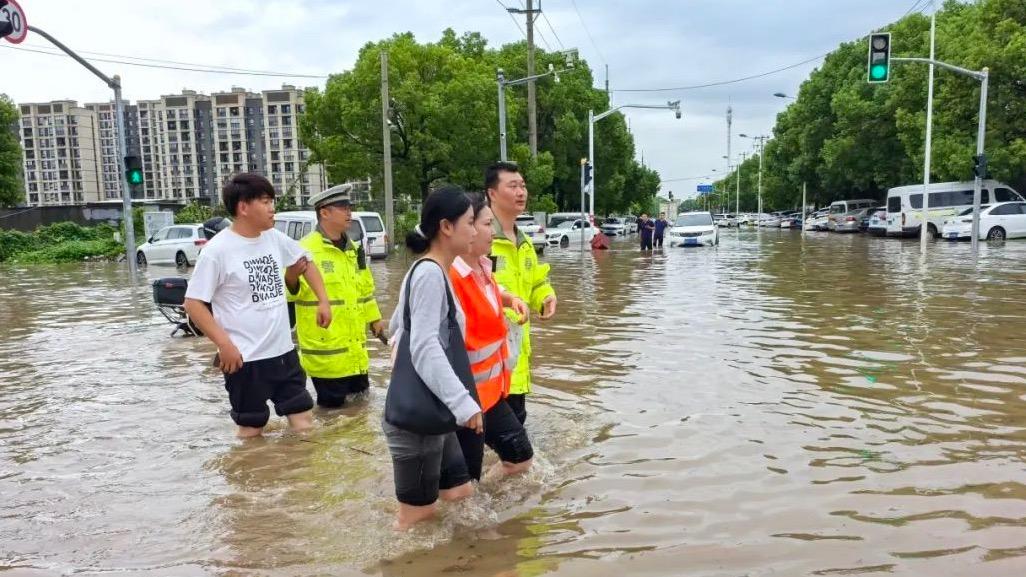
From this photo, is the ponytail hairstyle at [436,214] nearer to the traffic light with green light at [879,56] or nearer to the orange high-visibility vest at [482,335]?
the orange high-visibility vest at [482,335]

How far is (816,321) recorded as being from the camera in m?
9.69

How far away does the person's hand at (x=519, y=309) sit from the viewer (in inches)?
156

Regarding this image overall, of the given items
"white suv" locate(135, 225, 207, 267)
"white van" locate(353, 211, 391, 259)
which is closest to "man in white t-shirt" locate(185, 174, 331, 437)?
"white van" locate(353, 211, 391, 259)

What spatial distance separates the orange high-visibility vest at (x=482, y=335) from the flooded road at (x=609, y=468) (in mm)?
617

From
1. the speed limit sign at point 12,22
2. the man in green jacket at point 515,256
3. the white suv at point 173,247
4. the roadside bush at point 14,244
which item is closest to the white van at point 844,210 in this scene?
the white suv at point 173,247

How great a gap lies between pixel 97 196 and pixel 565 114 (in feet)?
421

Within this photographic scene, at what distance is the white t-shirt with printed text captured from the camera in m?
4.36

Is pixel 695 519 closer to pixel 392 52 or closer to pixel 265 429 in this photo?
pixel 265 429

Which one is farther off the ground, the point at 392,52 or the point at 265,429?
the point at 392,52

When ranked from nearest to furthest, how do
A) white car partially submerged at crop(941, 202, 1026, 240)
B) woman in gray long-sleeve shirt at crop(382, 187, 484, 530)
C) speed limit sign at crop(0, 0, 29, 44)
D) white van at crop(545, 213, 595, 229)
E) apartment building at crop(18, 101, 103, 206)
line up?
woman in gray long-sleeve shirt at crop(382, 187, 484, 530)
speed limit sign at crop(0, 0, 29, 44)
white car partially submerged at crop(941, 202, 1026, 240)
white van at crop(545, 213, 595, 229)
apartment building at crop(18, 101, 103, 206)

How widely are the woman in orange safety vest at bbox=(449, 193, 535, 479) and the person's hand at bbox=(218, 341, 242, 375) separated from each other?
4.77ft

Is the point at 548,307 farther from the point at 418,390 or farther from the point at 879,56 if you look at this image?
the point at 879,56

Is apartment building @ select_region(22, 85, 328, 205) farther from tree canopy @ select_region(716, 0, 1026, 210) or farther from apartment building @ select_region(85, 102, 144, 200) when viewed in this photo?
tree canopy @ select_region(716, 0, 1026, 210)

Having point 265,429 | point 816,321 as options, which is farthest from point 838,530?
point 816,321
